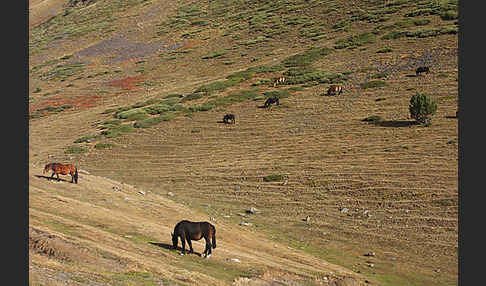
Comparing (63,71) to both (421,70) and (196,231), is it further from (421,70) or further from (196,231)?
(196,231)

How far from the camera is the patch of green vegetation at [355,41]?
53.5 m

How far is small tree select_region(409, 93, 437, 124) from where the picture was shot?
1059 inches

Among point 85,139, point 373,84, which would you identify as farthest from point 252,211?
point 373,84

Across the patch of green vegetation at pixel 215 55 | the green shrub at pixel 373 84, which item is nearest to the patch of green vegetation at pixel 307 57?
the green shrub at pixel 373 84

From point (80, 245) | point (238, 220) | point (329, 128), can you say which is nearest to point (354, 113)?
point (329, 128)

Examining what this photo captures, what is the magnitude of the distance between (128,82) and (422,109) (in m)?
43.6

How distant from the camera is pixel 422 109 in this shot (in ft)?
88.4

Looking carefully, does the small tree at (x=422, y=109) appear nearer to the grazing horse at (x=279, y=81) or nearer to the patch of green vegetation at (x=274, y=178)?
the patch of green vegetation at (x=274, y=178)

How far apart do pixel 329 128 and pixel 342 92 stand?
9345mm

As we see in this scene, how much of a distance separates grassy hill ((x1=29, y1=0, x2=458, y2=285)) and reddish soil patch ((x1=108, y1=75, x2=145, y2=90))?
0.57 m

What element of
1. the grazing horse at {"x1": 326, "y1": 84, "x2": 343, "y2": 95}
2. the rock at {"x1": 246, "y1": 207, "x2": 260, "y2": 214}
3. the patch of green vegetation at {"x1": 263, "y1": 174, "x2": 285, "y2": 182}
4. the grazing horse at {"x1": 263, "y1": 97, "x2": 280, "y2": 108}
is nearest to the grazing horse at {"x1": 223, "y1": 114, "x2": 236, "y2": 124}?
the grazing horse at {"x1": 263, "y1": 97, "x2": 280, "y2": 108}

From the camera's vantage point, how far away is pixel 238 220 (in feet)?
61.6

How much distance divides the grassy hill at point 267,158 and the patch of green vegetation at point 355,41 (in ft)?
1.11

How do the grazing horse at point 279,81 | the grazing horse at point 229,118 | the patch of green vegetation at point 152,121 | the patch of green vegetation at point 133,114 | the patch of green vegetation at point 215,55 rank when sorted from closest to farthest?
1. the grazing horse at point 229,118
2. the patch of green vegetation at point 152,121
3. the patch of green vegetation at point 133,114
4. the grazing horse at point 279,81
5. the patch of green vegetation at point 215,55
